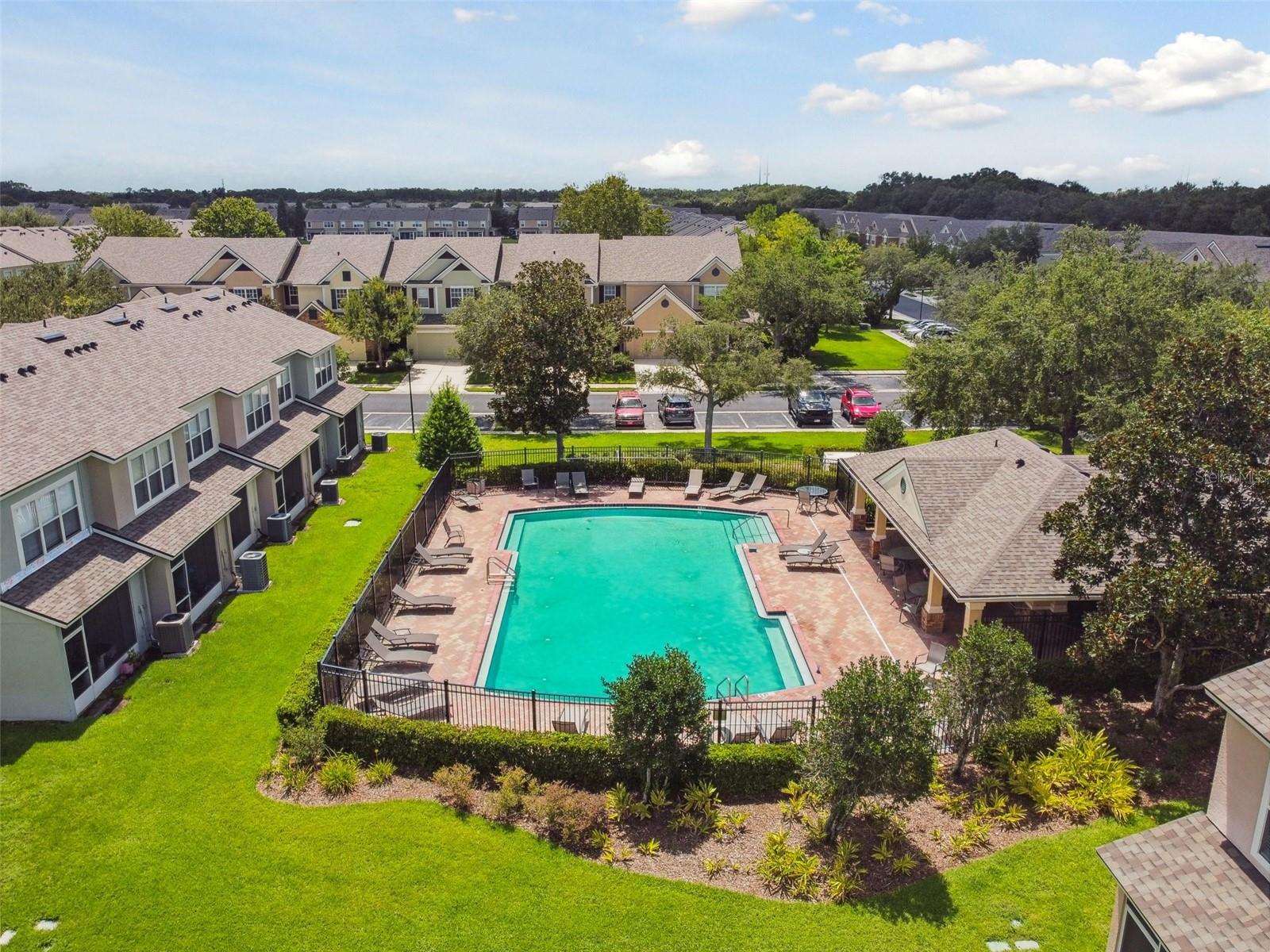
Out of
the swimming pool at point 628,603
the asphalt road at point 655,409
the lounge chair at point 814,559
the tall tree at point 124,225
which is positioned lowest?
the swimming pool at point 628,603

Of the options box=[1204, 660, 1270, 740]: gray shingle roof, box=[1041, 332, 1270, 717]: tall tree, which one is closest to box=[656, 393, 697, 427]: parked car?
box=[1041, 332, 1270, 717]: tall tree

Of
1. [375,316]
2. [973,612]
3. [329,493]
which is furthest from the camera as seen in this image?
[375,316]

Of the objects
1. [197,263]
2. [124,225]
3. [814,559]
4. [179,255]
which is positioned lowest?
[814,559]

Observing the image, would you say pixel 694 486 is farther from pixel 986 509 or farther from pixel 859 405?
pixel 859 405

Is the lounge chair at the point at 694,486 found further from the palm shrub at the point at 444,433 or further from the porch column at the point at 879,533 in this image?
the palm shrub at the point at 444,433

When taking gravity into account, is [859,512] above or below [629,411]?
below

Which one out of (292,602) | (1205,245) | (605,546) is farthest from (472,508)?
(1205,245)

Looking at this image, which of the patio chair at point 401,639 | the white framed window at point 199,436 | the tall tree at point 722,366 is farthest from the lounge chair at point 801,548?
the white framed window at point 199,436

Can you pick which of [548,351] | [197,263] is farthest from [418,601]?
[197,263]
